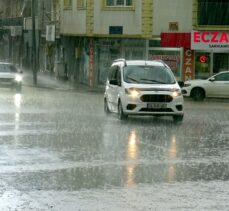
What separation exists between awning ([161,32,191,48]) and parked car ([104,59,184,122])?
21.4 m

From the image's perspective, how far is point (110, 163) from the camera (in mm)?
12281

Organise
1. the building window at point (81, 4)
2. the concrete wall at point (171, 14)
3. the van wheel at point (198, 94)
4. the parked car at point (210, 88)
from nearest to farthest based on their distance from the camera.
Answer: the parked car at point (210, 88)
the van wheel at point (198, 94)
the concrete wall at point (171, 14)
the building window at point (81, 4)

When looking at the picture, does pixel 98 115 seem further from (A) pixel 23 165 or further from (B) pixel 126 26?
(B) pixel 126 26

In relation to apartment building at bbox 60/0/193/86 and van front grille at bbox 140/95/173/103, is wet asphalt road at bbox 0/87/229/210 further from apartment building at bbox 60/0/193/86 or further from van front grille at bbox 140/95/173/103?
apartment building at bbox 60/0/193/86

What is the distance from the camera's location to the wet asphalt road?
30.0 ft

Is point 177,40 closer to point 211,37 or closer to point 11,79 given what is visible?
point 211,37

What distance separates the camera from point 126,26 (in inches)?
1757

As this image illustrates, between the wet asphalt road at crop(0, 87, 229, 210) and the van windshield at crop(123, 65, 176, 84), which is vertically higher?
the van windshield at crop(123, 65, 176, 84)

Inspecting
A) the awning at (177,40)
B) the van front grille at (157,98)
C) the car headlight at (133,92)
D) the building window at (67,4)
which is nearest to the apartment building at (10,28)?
the building window at (67,4)

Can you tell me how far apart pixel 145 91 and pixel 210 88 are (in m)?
15.8

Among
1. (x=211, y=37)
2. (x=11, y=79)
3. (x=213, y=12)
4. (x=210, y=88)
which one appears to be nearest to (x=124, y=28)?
(x=211, y=37)

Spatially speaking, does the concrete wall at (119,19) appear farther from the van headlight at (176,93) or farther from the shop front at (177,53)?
the van headlight at (176,93)

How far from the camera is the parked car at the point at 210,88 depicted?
118 feet

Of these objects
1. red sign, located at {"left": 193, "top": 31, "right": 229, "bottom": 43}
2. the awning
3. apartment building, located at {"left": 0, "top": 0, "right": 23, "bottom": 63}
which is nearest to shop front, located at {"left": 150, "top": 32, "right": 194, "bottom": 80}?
the awning
